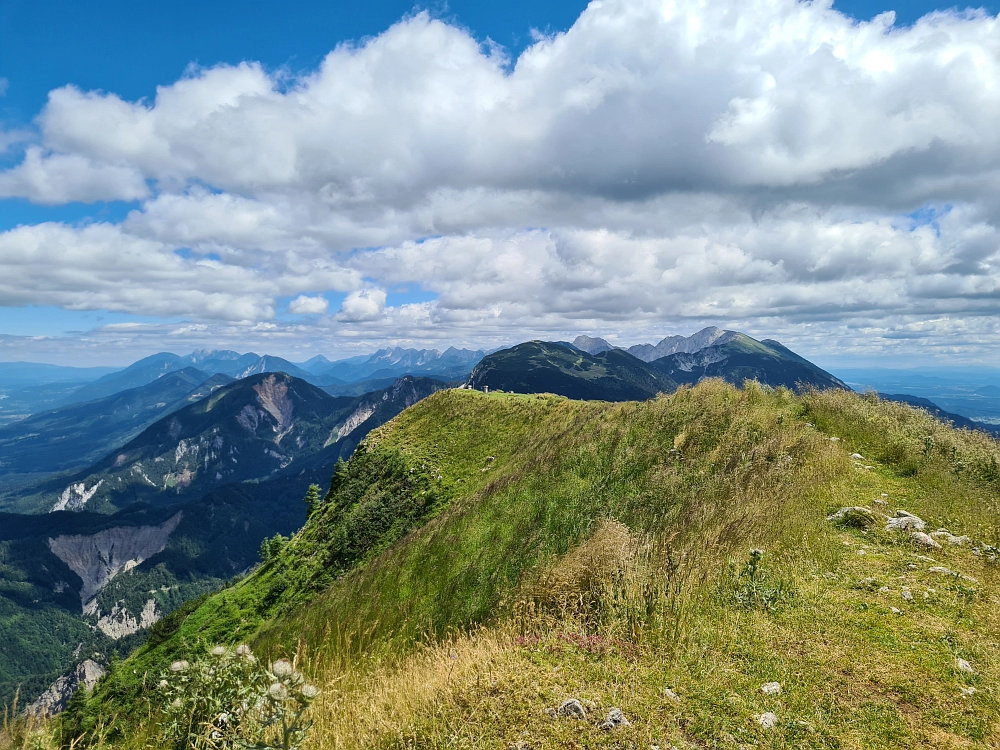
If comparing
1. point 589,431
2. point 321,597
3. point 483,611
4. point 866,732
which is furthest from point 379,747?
point 321,597

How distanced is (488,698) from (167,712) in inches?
136

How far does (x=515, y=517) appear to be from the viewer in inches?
709

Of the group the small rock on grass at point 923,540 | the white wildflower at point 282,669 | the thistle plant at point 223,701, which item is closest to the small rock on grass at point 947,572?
the small rock on grass at point 923,540

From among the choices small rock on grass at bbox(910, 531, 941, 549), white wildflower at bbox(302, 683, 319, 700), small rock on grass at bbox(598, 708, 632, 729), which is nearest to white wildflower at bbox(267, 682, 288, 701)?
white wildflower at bbox(302, 683, 319, 700)

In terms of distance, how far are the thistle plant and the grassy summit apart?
39 cm

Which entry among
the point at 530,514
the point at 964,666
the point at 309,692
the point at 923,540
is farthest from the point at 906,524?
the point at 309,692

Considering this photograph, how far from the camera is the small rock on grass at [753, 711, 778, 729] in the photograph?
17.1 ft

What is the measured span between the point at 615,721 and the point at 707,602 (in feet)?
10.6

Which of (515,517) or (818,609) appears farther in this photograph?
(515,517)

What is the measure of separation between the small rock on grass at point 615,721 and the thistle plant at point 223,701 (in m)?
3.20

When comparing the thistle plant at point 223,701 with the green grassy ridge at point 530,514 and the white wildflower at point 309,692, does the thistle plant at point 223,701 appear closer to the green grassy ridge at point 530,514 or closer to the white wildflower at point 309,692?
the white wildflower at point 309,692

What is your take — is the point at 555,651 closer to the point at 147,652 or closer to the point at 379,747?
the point at 379,747

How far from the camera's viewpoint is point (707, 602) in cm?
773

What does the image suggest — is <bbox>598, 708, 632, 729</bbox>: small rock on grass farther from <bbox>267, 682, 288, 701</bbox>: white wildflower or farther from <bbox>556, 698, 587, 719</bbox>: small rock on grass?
<bbox>267, 682, 288, 701</bbox>: white wildflower
